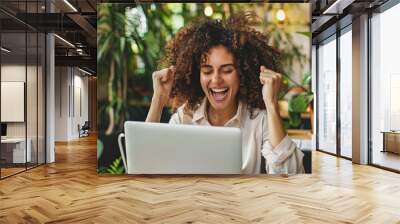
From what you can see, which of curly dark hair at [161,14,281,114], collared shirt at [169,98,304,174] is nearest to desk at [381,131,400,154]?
collared shirt at [169,98,304,174]

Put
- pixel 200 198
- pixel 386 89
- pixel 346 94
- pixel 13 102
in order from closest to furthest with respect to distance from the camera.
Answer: pixel 200 198
pixel 13 102
pixel 386 89
pixel 346 94

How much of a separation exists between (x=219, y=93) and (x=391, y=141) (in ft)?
11.1

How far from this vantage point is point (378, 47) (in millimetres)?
7746

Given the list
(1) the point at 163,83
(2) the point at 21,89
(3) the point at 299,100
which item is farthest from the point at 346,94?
(2) the point at 21,89

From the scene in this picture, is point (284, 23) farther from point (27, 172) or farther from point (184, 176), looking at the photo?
point (27, 172)

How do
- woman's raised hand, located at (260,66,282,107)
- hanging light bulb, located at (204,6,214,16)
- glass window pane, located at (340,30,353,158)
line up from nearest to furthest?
woman's raised hand, located at (260,66,282,107), hanging light bulb, located at (204,6,214,16), glass window pane, located at (340,30,353,158)

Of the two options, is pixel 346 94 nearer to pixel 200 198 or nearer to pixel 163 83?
pixel 163 83

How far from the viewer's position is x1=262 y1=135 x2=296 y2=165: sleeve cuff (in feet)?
20.3

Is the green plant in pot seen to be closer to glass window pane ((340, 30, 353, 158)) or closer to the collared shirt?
the collared shirt

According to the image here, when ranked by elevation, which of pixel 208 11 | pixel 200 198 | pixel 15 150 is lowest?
pixel 200 198

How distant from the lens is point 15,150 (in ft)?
22.2

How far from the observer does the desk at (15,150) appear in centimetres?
638

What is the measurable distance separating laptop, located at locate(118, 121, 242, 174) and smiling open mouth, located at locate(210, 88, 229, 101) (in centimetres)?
48

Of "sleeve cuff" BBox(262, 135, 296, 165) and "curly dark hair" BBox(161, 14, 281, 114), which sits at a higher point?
"curly dark hair" BBox(161, 14, 281, 114)
